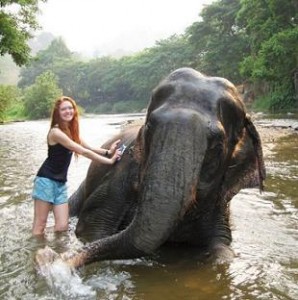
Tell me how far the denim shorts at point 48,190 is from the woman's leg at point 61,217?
0.29ft

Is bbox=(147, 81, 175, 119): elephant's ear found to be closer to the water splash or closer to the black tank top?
the water splash

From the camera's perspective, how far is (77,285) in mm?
3662

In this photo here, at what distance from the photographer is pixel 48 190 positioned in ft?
18.4

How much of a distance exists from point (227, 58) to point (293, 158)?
42.1 m

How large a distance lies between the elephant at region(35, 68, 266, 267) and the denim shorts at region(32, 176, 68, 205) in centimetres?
37

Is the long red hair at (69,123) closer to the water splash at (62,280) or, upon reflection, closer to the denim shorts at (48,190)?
the denim shorts at (48,190)

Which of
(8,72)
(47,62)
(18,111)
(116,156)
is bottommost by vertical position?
(18,111)

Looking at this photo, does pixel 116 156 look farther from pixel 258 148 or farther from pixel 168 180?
pixel 168 180

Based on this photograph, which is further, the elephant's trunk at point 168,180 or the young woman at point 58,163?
the young woman at point 58,163

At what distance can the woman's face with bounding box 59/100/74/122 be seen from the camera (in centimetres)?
547

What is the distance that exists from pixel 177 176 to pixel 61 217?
112 inches

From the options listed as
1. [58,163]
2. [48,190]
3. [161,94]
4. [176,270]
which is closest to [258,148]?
[161,94]

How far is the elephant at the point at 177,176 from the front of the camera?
3.24 meters

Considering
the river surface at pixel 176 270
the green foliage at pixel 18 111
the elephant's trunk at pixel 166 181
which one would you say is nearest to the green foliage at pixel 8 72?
the green foliage at pixel 18 111
